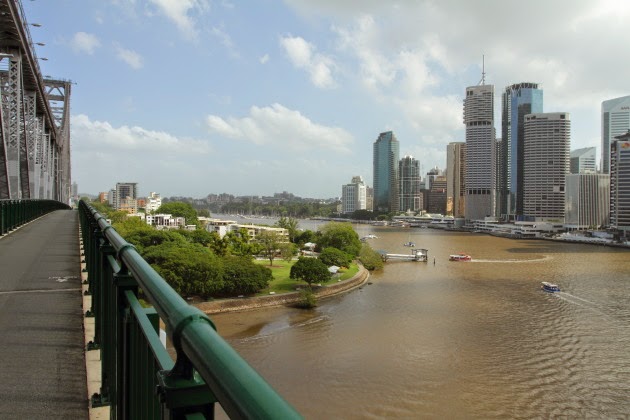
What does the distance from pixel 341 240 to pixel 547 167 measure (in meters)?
50.7

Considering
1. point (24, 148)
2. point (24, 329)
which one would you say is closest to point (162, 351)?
point (24, 329)

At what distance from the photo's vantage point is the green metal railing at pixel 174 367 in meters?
0.59

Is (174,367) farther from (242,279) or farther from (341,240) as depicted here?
(341,240)

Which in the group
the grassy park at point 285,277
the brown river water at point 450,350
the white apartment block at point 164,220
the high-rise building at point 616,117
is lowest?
the brown river water at point 450,350

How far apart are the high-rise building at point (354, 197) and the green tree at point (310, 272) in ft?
321

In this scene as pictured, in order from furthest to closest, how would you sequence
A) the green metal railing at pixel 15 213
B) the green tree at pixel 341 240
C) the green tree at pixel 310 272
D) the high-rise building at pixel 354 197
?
1. the high-rise building at pixel 354 197
2. the green tree at pixel 341 240
3. the green tree at pixel 310 272
4. the green metal railing at pixel 15 213

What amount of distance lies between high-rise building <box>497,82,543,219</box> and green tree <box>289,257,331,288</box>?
63.6 meters

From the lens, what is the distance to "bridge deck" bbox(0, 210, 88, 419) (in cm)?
168

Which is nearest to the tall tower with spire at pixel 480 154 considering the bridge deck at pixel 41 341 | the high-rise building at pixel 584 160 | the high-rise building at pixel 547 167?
the high-rise building at pixel 547 167

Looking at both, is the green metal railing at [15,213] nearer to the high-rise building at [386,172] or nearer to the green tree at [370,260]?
the green tree at [370,260]

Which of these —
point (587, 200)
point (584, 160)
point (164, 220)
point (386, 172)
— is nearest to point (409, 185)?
point (386, 172)

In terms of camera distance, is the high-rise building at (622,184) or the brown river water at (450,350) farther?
the high-rise building at (622,184)

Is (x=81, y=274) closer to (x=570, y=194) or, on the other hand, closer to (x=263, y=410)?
(x=263, y=410)

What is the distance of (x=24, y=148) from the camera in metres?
12.5
